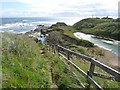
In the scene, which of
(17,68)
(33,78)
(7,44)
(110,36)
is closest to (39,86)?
(33,78)

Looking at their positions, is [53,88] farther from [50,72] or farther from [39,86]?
[50,72]

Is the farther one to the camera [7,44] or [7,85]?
[7,44]

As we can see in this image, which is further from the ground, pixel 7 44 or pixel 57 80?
pixel 7 44

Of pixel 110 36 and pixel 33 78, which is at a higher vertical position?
pixel 33 78

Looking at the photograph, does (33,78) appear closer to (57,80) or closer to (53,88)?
(53,88)

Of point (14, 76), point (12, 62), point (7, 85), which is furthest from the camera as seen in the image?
point (12, 62)

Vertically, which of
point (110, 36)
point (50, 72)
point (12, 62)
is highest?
point (12, 62)

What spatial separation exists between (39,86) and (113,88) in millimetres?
1843

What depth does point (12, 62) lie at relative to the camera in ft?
26.9

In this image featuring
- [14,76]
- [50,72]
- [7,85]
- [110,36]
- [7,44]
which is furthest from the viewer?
[110,36]

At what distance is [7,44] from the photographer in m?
10.7

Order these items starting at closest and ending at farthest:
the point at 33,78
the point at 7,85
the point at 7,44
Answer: the point at 7,85
the point at 33,78
the point at 7,44

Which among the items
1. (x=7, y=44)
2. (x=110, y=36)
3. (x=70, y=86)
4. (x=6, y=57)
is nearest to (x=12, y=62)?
(x=6, y=57)

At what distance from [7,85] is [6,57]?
2507mm
